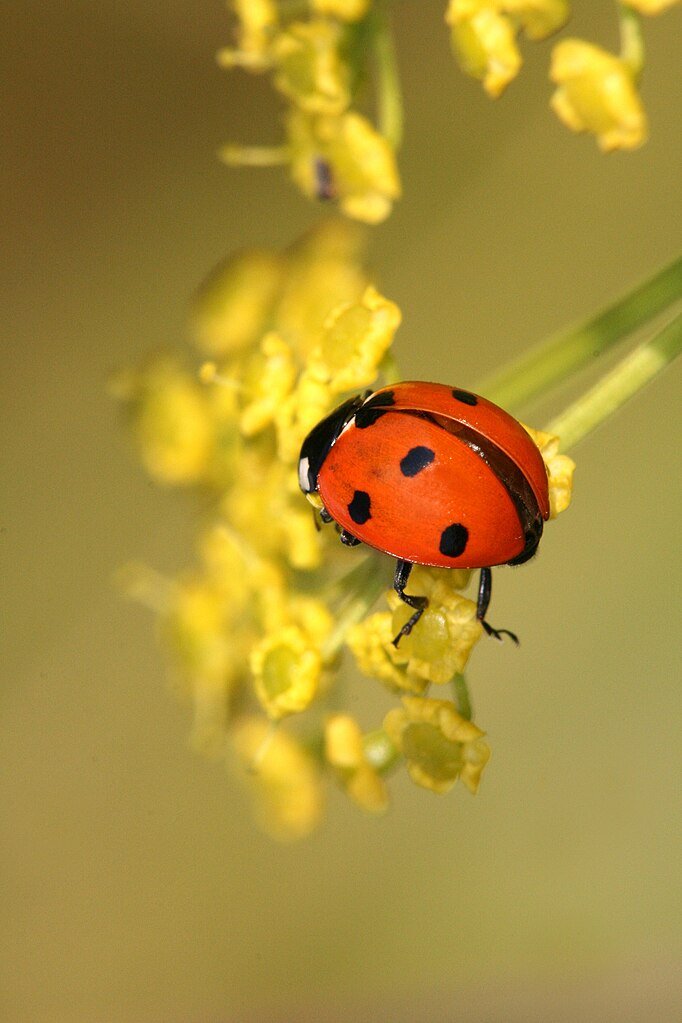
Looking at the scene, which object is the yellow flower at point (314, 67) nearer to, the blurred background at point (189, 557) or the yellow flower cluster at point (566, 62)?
the yellow flower cluster at point (566, 62)

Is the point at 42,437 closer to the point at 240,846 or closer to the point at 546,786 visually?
the point at 240,846

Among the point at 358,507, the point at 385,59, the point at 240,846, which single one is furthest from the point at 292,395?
the point at 240,846

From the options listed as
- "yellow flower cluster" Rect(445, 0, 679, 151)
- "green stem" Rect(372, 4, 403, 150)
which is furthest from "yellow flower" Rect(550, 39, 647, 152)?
"green stem" Rect(372, 4, 403, 150)

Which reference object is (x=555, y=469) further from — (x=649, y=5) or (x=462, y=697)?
(x=649, y=5)

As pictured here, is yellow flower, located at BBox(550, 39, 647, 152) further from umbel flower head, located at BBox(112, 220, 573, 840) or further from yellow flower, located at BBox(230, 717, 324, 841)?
yellow flower, located at BBox(230, 717, 324, 841)

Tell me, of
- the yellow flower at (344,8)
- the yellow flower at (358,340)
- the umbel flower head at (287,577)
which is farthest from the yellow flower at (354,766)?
the yellow flower at (344,8)

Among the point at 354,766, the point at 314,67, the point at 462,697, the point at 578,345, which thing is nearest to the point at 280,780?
the point at 354,766
